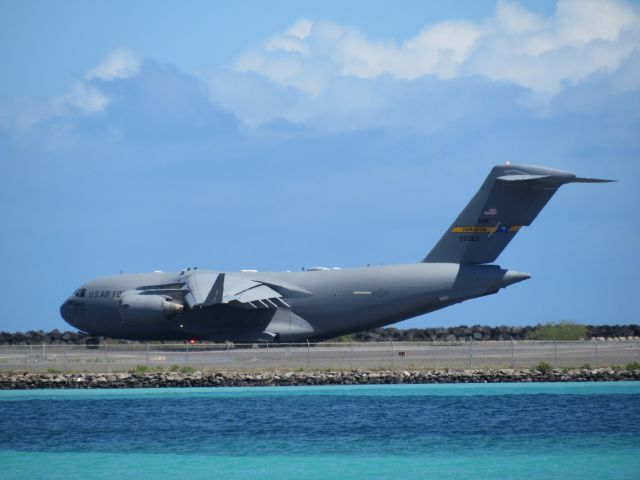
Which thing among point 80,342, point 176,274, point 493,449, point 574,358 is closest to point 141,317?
point 176,274

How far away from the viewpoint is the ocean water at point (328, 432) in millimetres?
21375

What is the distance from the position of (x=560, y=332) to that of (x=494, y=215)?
44.3 ft

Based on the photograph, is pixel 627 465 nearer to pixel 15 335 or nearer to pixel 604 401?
pixel 604 401

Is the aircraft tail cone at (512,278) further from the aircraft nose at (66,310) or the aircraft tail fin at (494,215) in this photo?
the aircraft nose at (66,310)

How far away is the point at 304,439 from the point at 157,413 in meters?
6.35

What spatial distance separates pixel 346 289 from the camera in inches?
1639

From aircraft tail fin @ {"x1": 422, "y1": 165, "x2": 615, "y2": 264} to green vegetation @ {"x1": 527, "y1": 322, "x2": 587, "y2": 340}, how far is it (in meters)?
11.9

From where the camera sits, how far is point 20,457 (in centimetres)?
2323

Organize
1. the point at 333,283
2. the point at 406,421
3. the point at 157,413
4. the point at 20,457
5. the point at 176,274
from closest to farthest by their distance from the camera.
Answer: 1. the point at 20,457
2. the point at 406,421
3. the point at 157,413
4. the point at 333,283
5. the point at 176,274

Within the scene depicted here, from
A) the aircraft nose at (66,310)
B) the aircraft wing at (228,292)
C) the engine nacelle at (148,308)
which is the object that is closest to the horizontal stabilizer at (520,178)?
the aircraft wing at (228,292)

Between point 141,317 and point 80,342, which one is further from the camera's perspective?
point 80,342

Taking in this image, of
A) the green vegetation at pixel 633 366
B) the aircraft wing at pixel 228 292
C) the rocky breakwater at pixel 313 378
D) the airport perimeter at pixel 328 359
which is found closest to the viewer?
the rocky breakwater at pixel 313 378

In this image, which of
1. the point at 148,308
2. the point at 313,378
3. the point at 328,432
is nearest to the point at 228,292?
the point at 148,308

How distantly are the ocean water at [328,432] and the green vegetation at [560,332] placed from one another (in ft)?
57.0
